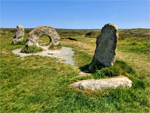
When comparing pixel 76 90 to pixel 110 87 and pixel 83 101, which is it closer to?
pixel 83 101

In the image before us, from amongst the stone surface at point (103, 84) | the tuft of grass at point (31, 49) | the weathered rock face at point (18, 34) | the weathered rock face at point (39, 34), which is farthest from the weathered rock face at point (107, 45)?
the weathered rock face at point (18, 34)

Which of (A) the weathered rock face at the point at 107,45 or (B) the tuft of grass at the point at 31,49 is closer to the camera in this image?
(A) the weathered rock face at the point at 107,45

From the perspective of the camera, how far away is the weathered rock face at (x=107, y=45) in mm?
6221

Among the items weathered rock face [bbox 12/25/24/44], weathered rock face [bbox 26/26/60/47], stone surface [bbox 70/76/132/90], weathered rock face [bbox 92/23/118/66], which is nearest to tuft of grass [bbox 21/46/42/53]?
weathered rock face [bbox 26/26/60/47]

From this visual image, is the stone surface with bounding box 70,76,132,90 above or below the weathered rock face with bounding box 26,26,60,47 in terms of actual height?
below

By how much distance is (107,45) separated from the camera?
6656 millimetres

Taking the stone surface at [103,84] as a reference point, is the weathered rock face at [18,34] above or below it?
above

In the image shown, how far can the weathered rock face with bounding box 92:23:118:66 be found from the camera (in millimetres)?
6221

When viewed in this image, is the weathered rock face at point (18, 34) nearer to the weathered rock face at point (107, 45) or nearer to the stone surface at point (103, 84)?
the weathered rock face at point (107, 45)

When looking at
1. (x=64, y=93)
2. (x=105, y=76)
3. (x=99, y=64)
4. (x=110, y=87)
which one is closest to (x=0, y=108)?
(x=64, y=93)

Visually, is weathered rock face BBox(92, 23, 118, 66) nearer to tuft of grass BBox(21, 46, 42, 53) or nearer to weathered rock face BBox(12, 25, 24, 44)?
tuft of grass BBox(21, 46, 42, 53)

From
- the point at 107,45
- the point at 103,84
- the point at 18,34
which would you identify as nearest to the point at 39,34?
the point at 18,34

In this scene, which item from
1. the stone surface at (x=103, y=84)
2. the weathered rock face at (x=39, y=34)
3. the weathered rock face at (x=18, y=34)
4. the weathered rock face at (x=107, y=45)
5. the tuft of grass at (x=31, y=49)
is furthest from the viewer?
the weathered rock face at (x=18, y=34)

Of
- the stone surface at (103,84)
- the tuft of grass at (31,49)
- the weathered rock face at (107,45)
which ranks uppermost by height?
the weathered rock face at (107,45)
